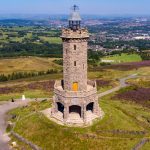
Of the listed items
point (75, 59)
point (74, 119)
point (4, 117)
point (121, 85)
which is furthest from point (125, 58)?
point (75, 59)

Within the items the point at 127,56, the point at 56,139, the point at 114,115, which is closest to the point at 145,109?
the point at 114,115

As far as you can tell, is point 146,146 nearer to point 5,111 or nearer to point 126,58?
point 5,111

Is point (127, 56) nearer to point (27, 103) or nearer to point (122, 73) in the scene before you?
point (122, 73)

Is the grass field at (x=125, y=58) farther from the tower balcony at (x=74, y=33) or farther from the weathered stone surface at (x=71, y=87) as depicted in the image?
the tower balcony at (x=74, y=33)

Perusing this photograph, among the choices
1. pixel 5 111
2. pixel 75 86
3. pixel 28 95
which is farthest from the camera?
pixel 28 95

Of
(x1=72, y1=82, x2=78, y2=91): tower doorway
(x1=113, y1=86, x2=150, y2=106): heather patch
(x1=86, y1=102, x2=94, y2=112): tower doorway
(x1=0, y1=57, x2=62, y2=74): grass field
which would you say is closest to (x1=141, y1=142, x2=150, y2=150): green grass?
(x1=86, y1=102, x2=94, y2=112): tower doorway
